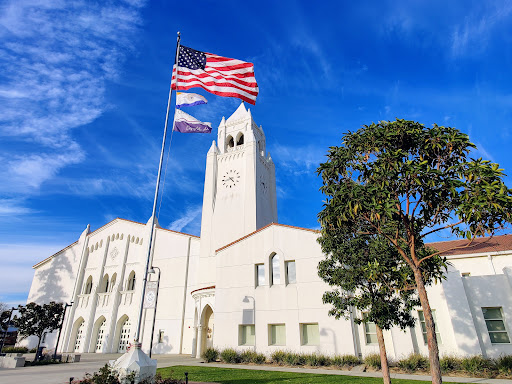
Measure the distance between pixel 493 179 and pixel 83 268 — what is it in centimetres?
4297

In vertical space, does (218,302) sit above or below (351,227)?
below

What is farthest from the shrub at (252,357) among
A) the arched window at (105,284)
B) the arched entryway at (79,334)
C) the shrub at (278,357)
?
the arched entryway at (79,334)

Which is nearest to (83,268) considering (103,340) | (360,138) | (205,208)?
(103,340)

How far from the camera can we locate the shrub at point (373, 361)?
17.1 meters

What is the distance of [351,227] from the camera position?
1266cm

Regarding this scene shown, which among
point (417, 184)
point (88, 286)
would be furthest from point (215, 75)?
point (88, 286)

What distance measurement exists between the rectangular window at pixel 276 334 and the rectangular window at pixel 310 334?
4.61 feet

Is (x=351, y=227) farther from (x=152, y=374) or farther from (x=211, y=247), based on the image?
(x=211, y=247)

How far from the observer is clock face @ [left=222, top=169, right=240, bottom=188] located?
36.5 m

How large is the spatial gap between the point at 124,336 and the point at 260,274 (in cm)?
1980

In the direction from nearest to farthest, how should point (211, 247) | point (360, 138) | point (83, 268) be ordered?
point (360, 138), point (211, 247), point (83, 268)

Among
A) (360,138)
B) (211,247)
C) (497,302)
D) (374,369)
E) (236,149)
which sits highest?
(236,149)

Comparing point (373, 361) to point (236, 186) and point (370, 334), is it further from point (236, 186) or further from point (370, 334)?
point (236, 186)

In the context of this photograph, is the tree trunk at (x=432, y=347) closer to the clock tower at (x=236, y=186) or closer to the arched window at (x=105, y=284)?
the clock tower at (x=236, y=186)
